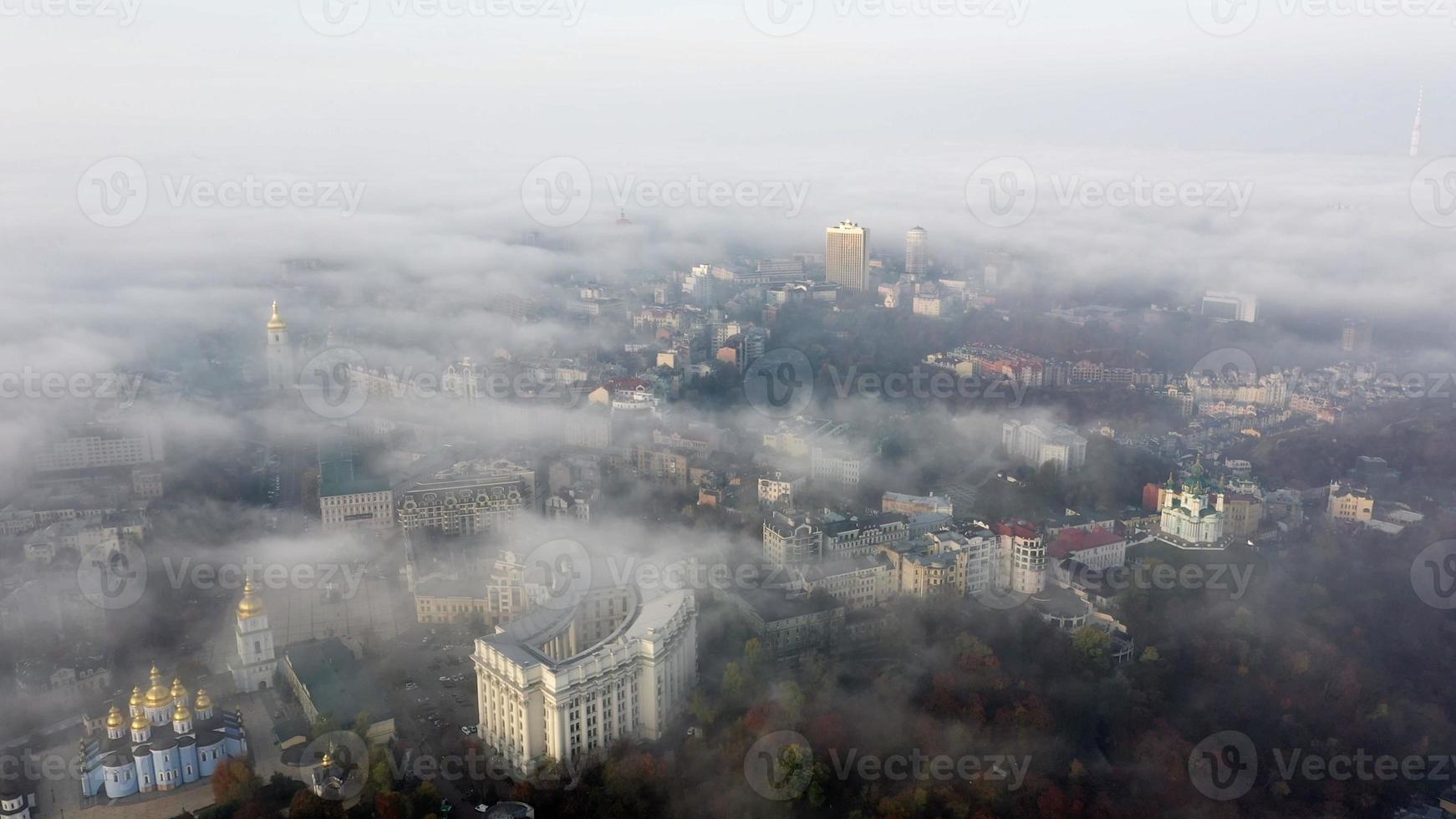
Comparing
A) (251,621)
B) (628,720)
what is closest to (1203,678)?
(628,720)

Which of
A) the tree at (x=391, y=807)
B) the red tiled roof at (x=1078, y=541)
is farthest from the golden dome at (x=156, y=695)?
the red tiled roof at (x=1078, y=541)

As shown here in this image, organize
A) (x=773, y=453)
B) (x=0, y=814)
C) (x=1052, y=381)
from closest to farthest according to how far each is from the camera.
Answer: (x=0, y=814)
(x=773, y=453)
(x=1052, y=381)

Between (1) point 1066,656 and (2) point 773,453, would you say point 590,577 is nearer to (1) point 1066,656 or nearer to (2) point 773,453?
(1) point 1066,656

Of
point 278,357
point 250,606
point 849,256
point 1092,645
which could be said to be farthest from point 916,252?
point 250,606

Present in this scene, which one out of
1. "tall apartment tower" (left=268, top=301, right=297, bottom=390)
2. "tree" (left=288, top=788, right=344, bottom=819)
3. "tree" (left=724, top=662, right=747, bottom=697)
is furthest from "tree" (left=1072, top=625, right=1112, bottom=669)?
"tall apartment tower" (left=268, top=301, right=297, bottom=390)

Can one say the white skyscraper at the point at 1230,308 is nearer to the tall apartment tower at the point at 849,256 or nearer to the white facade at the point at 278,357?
the tall apartment tower at the point at 849,256

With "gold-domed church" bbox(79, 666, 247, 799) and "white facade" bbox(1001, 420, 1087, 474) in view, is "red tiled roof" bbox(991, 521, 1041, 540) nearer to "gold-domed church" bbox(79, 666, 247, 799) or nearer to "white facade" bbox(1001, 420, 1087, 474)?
"white facade" bbox(1001, 420, 1087, 474)
